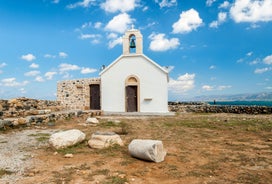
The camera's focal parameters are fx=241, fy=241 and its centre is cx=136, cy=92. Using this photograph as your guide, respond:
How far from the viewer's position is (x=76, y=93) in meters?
22.8

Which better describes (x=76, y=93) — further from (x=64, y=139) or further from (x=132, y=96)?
(x=64, y=139)

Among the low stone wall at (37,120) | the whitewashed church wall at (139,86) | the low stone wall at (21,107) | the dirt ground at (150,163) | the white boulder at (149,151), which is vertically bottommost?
the dirt ground at (150,163)

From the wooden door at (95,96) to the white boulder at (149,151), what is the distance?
1644 cm

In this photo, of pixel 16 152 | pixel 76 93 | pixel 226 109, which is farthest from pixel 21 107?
pixel 226 109

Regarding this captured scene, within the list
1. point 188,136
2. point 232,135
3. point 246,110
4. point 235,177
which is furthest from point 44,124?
point 246,110

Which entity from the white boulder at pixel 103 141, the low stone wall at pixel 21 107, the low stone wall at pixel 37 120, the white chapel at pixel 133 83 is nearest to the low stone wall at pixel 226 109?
the white chapel at pixel 133 83

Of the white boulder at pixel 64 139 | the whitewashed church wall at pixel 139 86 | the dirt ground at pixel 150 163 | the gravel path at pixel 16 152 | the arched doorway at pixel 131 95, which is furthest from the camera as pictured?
the arched doorway at pixel 131 95

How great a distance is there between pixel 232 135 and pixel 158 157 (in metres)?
5.17

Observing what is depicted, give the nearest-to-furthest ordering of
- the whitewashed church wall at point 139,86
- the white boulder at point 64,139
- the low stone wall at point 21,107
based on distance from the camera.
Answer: the white boulder at point 64,139, the low stone wall at point 21,107, the whitewashed church wall at point 139,86

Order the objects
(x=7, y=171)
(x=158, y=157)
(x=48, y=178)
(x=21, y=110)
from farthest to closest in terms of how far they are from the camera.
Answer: (x=21, y=110), (x=158, y=157), (x=7, y=171), (x=48, y=178)

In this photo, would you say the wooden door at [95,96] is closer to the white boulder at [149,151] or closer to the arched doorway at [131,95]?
the arched doorway at [131,95]

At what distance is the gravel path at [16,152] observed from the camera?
532 centimetres

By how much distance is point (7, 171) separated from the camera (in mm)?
5340

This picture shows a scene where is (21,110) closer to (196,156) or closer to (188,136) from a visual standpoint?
(188,136)
